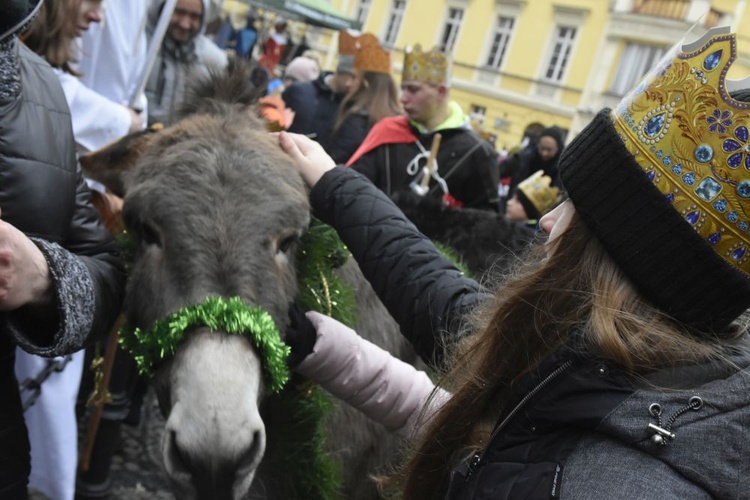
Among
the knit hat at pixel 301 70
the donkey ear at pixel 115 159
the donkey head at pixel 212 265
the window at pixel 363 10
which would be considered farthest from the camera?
the window at pixel 363 10

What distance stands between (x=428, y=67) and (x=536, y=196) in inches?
65.9

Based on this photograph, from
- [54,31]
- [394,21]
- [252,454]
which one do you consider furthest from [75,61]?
[394,21]

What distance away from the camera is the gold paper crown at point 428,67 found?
16.5 feet

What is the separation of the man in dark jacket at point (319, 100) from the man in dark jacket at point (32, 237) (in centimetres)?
492

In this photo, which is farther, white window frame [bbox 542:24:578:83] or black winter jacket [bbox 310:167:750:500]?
white window frame [bbox 542:24:578:83]

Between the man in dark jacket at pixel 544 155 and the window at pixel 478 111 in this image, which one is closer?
the man in dark jacket at pixel 544 155

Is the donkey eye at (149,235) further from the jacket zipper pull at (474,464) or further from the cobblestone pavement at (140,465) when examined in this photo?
the cobblestone pavement at (140,465)

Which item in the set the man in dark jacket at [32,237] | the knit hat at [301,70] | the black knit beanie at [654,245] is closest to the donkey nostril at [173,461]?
the man in dark jacket at [32,237]

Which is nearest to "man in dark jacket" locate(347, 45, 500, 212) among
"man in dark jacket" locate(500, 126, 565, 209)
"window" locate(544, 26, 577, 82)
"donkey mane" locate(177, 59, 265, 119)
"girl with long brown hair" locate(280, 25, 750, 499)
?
"donkey mane" locate(177, 59, 265, 119)

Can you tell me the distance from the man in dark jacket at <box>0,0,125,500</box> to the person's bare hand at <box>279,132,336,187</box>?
28.8 inches

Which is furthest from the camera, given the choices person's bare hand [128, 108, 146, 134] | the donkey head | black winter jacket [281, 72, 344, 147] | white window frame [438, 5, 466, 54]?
white window frame [438, 5, 466, 54]

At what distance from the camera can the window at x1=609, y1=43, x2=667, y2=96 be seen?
104 feet

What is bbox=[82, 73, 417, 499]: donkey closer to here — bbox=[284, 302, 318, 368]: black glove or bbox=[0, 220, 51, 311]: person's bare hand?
bbox=[284, 302, 318, 368]: black glove

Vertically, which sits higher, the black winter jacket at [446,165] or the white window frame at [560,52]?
the white window frame at [560,52]
